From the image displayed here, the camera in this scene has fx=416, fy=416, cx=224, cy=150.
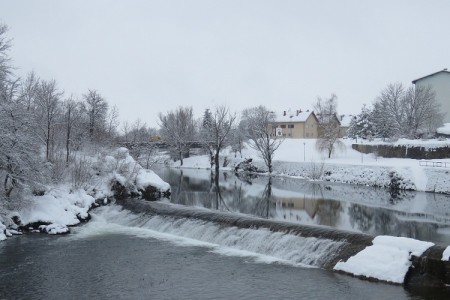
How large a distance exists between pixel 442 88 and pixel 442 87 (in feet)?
0.55

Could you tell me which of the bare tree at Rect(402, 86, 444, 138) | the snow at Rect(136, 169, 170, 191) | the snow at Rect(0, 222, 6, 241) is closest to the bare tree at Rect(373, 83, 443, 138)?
the bare tree at Rect(402, 86, 444, 138)

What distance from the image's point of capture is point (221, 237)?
21312 mm

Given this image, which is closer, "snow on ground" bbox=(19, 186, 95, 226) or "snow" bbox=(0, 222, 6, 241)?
"snow" bbox=(0, 222, 6, 241)

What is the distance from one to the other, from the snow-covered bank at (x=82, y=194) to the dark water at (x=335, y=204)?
132 inches

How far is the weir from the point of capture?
14734mm

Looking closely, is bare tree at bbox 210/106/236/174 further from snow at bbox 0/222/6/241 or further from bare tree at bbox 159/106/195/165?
snow at bbox 0/222/6/241

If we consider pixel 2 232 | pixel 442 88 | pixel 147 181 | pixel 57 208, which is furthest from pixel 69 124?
pixel 442 88

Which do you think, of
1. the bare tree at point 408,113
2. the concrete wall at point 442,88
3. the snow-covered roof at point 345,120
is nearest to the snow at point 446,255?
the bare tree at point 408,113

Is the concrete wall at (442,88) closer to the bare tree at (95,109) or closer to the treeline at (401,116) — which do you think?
the treeline at (401,116)

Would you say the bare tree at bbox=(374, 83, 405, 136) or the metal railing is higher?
the bare tree at bbox=(374, 83, 405, 136)

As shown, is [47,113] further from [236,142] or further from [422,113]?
[422,113]

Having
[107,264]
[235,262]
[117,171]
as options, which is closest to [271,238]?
[235,262]

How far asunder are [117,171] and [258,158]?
1492 inches

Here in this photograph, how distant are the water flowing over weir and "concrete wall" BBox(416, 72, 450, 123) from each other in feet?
190
